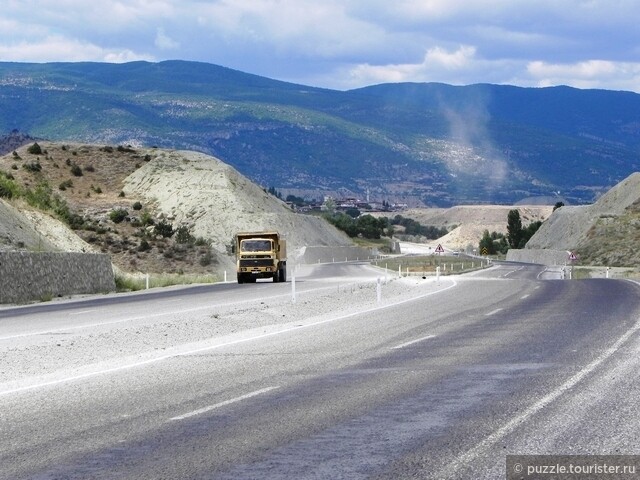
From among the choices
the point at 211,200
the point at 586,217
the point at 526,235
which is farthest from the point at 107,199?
the point at 526,235

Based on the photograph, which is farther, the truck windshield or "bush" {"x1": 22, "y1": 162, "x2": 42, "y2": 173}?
"bush" {"x1": 22, "y1": 162, "x2": 42, "y2": 173}

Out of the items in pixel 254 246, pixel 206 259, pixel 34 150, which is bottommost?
pixel 206 259

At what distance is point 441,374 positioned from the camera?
14.2 m

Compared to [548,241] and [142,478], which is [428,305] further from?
[548,241]

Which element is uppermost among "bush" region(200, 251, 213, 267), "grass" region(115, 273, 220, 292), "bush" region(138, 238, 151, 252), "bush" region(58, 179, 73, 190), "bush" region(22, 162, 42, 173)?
"bush" region(22, 162, 42, 173)

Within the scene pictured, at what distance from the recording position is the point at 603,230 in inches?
4552

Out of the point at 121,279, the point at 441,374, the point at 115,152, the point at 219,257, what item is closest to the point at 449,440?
the point at 441,374

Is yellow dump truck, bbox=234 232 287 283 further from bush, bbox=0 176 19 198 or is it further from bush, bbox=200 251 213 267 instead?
bush, bbox=200 251 213 267

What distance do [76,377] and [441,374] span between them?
4.89m

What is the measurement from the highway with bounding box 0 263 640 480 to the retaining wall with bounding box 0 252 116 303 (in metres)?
12.3

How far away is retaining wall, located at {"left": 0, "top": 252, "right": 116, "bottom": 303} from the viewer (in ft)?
121

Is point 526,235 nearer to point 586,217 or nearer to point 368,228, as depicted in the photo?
point 368,228

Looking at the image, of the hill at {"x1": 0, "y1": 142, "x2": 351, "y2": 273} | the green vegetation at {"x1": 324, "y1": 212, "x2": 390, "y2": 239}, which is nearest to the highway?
the hill at {"x1": 0, "y1": 142, "x2": 351, "y2": 273}

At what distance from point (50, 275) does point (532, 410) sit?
104 feet
